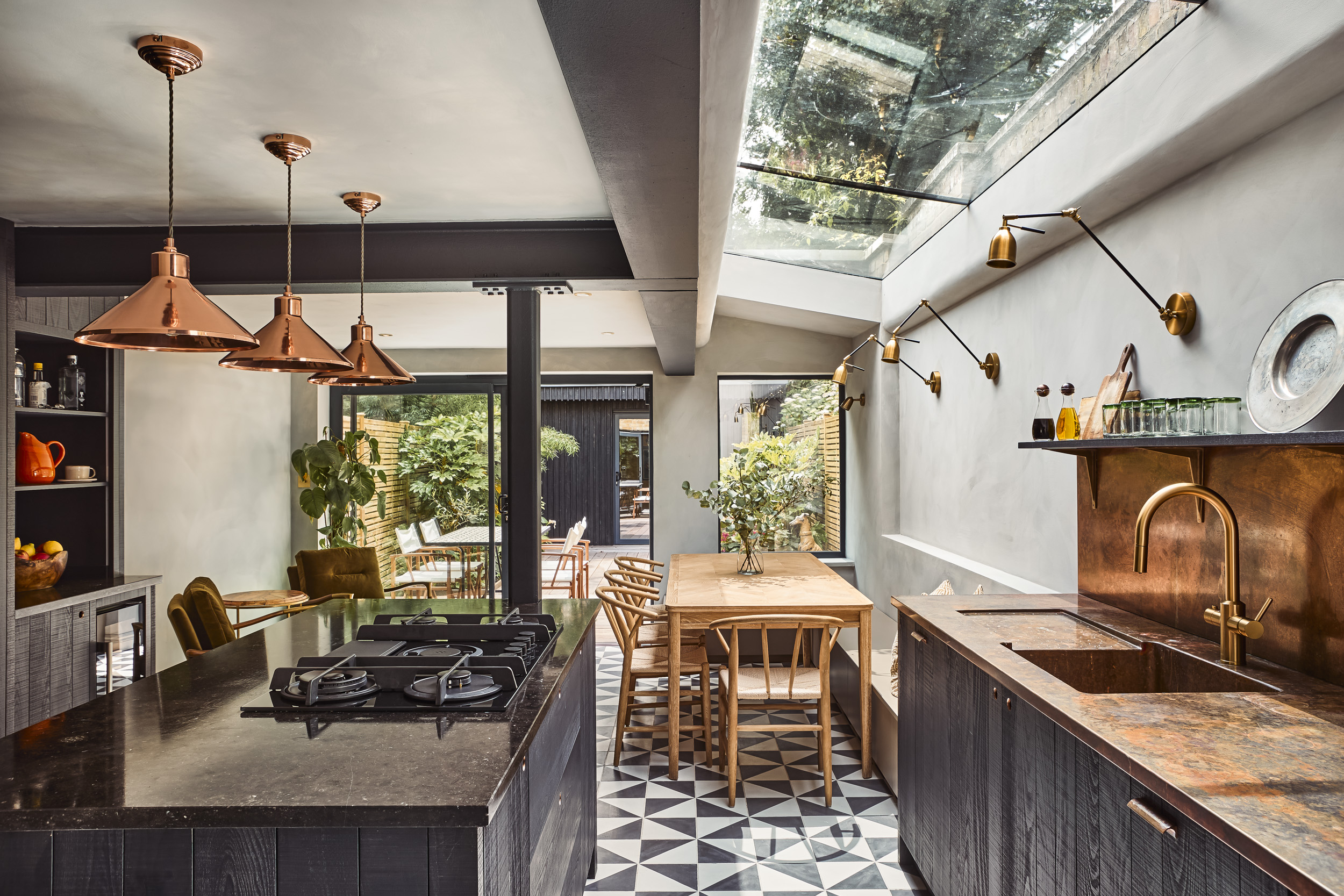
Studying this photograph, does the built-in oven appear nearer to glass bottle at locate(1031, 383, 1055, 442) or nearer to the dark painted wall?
glass bottle at locate(1031, 383, 1055, 442)

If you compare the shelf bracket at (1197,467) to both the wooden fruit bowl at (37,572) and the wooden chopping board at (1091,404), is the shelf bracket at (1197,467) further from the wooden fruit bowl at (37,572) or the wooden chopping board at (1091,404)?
the wooden fruit bowl at (37,572)

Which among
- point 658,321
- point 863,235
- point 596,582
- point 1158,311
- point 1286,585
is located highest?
point 863,235

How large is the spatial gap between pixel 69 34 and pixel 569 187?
1.43 meters

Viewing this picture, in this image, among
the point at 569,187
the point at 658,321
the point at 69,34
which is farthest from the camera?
the point at 658,321

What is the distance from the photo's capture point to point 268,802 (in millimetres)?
1126

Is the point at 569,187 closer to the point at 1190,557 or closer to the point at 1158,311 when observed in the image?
the point at 1158,311

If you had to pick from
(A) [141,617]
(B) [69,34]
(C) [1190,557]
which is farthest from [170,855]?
(A) [141,617]

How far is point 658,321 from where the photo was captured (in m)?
4.18

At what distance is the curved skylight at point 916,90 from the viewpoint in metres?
2.30

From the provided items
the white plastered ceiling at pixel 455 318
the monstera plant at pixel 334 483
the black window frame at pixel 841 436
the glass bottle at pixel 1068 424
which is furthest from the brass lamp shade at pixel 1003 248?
the monstera plant at pixel 334 483

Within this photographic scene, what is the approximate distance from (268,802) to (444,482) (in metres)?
5.55

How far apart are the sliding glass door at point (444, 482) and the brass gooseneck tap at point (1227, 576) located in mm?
5377

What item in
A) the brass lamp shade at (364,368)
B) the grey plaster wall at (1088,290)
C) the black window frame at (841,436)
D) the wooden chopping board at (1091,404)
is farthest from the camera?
the black window frame at (841,436)

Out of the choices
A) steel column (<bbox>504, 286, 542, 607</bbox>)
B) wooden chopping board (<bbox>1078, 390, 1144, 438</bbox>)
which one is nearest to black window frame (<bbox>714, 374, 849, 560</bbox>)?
steel column (<bbox>504, 286, 542, 607</bbox>)
